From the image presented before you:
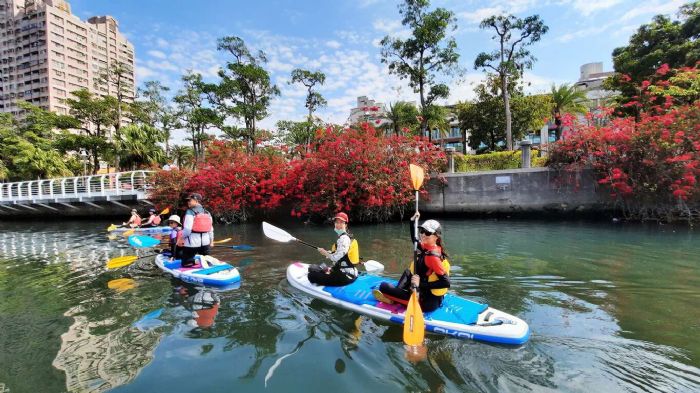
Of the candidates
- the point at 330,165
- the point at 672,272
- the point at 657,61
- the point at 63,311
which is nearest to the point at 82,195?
the point at 330,165

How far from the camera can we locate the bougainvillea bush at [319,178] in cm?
1523

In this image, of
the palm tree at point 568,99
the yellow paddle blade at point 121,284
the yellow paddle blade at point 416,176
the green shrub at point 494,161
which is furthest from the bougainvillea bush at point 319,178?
the palm tree at point 568,99

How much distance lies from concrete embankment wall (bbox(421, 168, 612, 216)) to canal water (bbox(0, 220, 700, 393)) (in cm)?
594

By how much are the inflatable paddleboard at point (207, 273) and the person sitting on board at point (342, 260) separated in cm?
201

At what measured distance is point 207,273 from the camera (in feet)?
23.4

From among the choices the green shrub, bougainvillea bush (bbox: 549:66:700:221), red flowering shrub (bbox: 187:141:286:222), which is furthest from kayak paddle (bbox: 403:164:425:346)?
the green shrub

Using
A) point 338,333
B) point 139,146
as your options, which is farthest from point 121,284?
point 139,146

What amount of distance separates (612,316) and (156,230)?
14554 millimetres

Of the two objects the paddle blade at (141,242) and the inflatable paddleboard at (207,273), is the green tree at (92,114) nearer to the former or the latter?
the paddle blade at (141,242)

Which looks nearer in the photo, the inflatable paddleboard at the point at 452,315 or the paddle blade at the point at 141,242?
the inflatable paddleboard at the point at 452,315

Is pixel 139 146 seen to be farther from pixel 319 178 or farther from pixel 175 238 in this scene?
pixel 175 238

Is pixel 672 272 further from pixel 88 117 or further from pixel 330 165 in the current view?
pixel 88 117

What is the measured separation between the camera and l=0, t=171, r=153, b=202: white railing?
2109 cm

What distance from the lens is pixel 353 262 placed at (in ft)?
19.2
